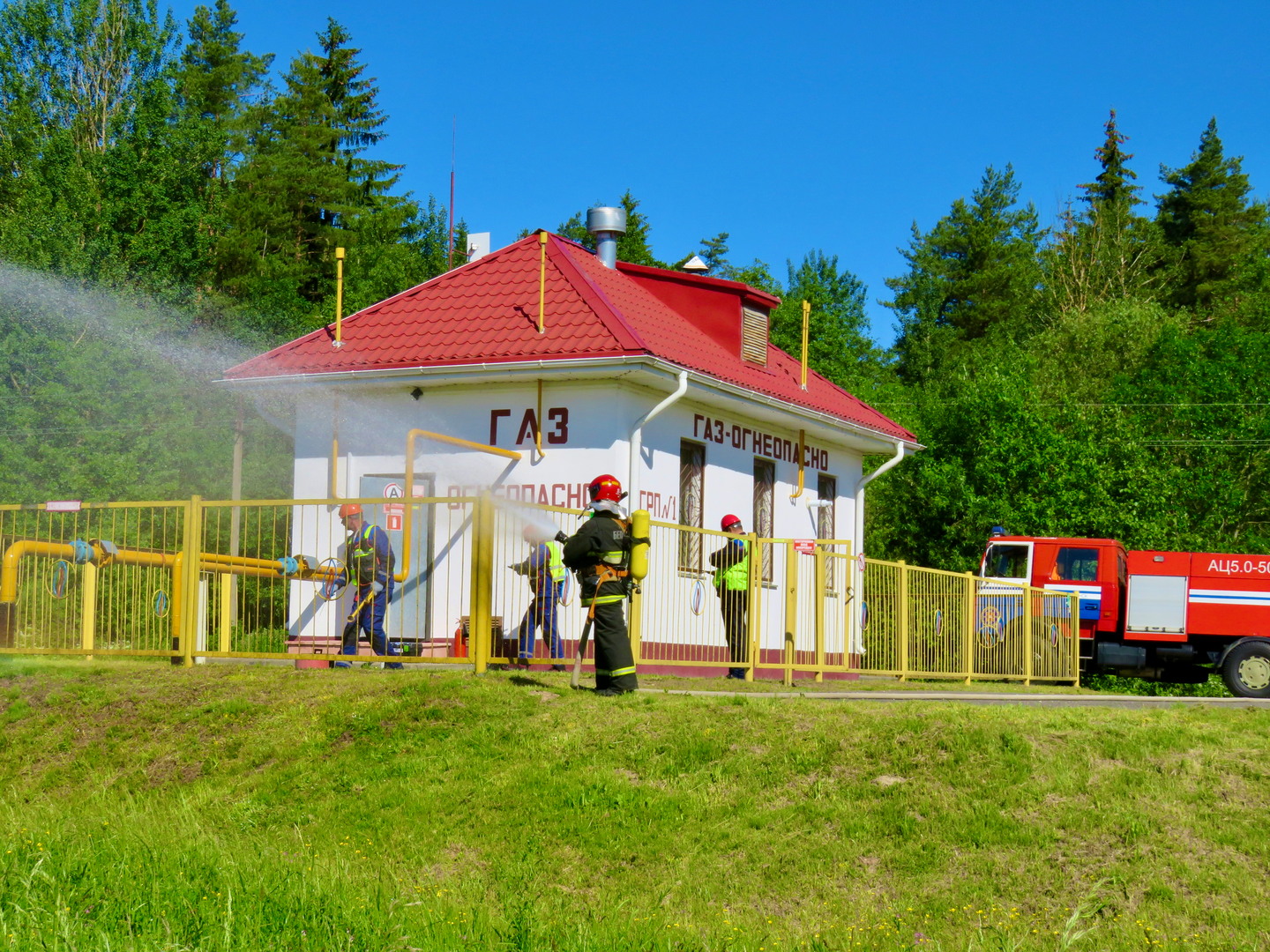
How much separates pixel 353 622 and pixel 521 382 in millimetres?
6361

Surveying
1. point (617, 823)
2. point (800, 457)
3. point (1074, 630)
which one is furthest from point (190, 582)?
point (1074, 630)

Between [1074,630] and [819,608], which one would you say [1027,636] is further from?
[819,608]

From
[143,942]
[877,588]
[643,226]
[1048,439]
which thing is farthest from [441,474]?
[643,226]

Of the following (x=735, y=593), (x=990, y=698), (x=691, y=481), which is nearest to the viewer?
(x=990, y=698)

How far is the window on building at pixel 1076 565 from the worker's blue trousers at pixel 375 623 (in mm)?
18045

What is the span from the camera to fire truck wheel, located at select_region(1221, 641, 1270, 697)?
80.9 ft

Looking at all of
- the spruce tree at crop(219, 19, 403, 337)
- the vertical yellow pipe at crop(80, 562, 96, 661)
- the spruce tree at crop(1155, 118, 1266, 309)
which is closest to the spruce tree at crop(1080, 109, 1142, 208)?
the spruce tree at crop(1155, 118, 1266, 309)

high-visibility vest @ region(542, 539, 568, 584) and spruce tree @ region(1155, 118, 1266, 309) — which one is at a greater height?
spruce tree @ region(1155, 118, 1266, 309)

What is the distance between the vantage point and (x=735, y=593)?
16.1 meters

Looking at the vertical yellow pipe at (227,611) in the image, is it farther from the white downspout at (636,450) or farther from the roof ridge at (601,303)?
the roof ridge at (601,303)

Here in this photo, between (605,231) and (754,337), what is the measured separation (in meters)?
2.95

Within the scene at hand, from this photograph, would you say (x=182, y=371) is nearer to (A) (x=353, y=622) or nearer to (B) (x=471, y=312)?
(B) (x=471, y=312)

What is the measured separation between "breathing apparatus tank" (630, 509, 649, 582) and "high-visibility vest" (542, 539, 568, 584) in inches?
64.7

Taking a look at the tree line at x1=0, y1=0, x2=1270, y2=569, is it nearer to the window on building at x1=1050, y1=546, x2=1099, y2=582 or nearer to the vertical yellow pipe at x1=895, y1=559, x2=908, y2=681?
the window on building at x1=1050, y1=546, x2=1099, y2=582
